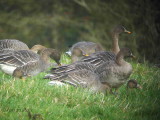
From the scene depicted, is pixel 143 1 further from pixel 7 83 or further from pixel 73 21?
pixel 7 83

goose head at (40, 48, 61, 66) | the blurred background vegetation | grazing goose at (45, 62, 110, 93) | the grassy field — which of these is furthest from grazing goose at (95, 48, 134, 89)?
the blurred background vegetation

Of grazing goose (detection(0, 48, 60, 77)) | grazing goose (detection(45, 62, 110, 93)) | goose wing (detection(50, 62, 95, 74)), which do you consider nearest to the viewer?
grazing goose (detection(45, 62, 110, 93))

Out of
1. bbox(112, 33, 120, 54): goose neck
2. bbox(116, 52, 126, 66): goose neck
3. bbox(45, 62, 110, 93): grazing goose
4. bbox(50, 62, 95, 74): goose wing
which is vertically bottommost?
bbox(45, 62, 110, 93): grazing goose

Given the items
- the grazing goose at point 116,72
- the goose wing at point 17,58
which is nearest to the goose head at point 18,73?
the goose wing at point 17,58

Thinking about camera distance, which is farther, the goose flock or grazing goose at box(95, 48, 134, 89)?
→ grazing goose at box(95, 48, 134, 89)

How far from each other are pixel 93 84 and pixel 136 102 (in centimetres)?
112

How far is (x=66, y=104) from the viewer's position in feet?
23.7

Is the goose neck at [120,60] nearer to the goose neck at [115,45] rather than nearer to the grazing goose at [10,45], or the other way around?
the goose neck at [115,45]

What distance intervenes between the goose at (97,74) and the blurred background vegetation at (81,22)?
4372 millimetres

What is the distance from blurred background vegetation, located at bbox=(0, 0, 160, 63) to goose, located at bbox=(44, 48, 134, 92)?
172 inches

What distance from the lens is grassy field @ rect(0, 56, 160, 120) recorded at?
21.9ft

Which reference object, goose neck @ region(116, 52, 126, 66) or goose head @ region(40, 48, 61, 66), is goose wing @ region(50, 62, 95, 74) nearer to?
goose neck @ region(116, 52, 126, 66)

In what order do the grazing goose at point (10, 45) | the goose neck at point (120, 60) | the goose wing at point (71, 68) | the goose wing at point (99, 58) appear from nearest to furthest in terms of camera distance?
the goose wing at point (71, 68) → the goose neck at point (120, 60) → the goose wing at point (99, 58) → the grazing goose at point (10, 45)

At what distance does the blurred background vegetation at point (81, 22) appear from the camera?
15312 millimetres
